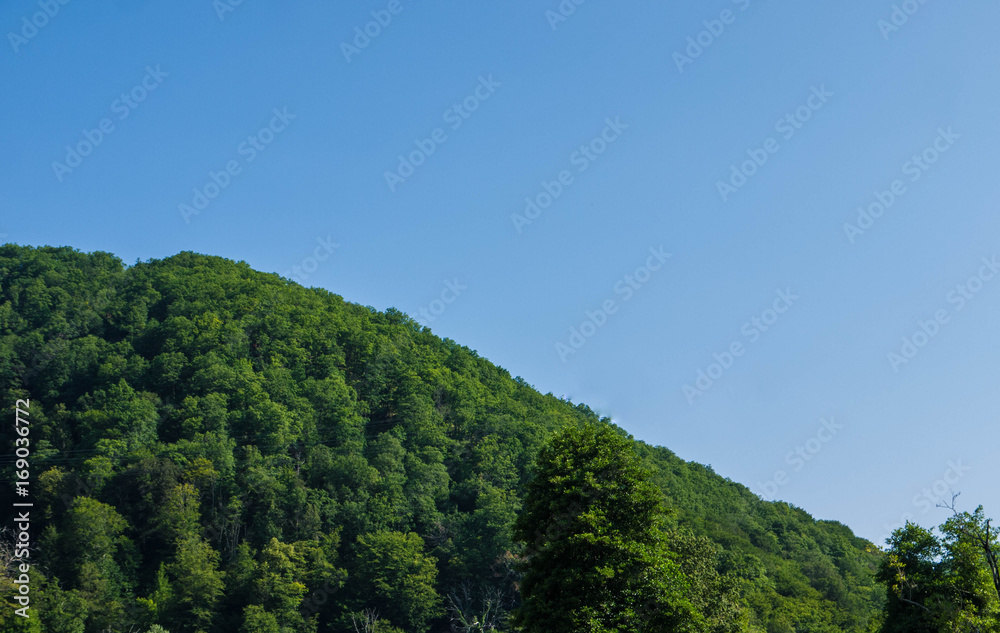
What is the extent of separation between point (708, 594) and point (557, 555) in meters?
11.7

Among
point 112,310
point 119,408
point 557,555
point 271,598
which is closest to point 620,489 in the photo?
point 557,555

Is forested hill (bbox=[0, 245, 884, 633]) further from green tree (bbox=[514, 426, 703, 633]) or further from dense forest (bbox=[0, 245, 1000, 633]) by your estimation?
green tree (bbox=[514, 426, 703, 633])

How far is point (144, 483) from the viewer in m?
77.3

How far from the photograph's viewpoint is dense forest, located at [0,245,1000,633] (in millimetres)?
65188

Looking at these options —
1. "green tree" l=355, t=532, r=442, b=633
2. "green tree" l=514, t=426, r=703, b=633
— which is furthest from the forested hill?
"green tree" l=514, t=426, r=703, b=633

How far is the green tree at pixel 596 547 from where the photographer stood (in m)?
26.8

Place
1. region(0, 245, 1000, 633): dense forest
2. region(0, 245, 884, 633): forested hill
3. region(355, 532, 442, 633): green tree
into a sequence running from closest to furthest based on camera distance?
region(0, 245, 1000, 633): dense forest, region(0, 245, 884, 633): forested hill, region(355, 532, 442, 633): green tree

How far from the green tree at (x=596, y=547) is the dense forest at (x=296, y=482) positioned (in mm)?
228

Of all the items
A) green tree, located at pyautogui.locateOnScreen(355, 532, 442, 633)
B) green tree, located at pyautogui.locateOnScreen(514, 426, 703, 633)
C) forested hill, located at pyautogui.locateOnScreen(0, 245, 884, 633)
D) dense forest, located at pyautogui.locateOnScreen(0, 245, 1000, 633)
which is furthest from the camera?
green tree, located at pyautogui.locateOnScreen(355, 532, 442, 633)

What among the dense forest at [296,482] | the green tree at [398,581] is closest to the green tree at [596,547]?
the dense forest at [296,482]

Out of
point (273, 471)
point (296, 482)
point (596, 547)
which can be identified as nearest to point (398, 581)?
point (296, 482)

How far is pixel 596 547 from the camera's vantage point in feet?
91.4

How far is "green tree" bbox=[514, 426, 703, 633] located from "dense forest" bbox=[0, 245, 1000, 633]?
0.23 meters

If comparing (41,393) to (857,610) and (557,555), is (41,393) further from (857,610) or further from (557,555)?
(857,610)
